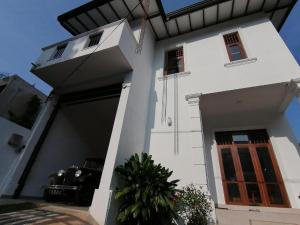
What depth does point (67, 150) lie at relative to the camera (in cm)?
762

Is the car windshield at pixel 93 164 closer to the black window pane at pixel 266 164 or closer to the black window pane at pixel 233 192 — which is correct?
the black window pane at pixel 233 192

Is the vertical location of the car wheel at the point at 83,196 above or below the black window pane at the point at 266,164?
below

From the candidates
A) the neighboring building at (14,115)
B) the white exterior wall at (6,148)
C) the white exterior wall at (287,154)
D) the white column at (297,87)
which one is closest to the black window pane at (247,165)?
the white exterior wall at (287,154)

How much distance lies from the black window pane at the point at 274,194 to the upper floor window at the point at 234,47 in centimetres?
504

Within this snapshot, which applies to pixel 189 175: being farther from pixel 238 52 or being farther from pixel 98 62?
pixel 238 52

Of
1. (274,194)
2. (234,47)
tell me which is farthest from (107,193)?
(234,47)

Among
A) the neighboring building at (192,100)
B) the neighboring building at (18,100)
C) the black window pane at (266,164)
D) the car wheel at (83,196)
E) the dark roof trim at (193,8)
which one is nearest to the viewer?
the car wheel at (83,196)

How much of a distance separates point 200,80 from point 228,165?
358 centimetres

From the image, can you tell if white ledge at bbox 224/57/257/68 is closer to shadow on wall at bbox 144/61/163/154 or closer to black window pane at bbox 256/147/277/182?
shadow on wall at bbox 144/61/163/154

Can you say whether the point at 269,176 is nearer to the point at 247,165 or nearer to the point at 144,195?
the point at 247,165

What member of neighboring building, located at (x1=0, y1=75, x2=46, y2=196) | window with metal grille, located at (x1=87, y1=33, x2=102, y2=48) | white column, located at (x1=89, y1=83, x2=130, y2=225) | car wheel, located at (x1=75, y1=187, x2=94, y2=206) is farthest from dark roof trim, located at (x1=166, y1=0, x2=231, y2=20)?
neighboring building, located at (x1=0, y1=75, x2=46, y2=196)

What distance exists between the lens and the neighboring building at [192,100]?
5.34 metres

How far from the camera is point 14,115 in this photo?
32.9 feet

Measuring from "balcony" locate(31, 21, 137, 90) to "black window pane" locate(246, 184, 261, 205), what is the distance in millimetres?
6195
